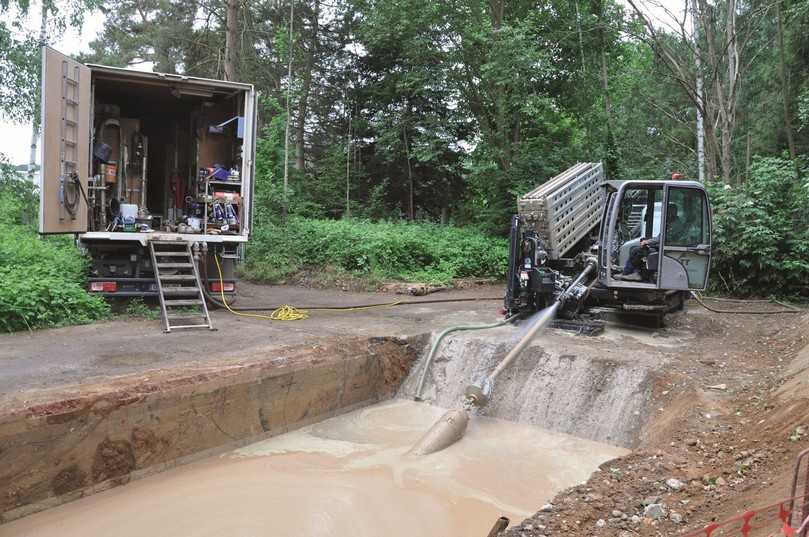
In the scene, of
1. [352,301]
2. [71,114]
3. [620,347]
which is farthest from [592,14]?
[71,114]

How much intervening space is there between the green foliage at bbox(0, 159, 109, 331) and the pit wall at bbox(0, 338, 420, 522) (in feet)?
9.83

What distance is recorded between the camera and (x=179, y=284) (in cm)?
887

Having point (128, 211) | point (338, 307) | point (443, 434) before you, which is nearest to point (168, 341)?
point (128, 211)

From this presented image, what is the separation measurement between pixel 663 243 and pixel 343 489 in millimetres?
5438

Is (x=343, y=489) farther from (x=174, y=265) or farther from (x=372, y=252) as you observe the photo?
(x=372, y=252)

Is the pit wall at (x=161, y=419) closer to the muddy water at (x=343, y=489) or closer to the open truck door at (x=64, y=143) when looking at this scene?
the muddy water at (x=343, y=489)

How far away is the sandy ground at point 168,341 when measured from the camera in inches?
216

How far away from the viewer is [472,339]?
7711mm

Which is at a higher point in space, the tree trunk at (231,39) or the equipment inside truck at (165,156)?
the tree trunk at (231,39)

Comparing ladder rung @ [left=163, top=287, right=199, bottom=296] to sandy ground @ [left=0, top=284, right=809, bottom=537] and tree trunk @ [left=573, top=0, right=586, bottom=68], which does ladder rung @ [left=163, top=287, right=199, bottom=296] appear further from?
tree trunk @ [left=573, top=0, right=586, bottom=68]

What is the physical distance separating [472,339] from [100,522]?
4693 millimetres

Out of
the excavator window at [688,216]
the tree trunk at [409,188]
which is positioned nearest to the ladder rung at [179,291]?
the excavator window at [688,216]

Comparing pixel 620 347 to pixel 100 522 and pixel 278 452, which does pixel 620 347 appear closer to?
pixel 278 452

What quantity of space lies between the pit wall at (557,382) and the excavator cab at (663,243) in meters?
1.19
